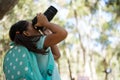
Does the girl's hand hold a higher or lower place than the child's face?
higher

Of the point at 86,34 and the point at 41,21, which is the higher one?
the point at 41,21

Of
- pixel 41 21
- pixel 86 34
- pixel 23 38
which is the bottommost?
pixel 86 34

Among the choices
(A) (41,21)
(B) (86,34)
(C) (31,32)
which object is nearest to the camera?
(A) (41,21)

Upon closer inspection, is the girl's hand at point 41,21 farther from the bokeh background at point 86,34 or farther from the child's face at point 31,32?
the bokeh background at point 86,34

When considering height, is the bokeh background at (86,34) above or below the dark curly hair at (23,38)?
below

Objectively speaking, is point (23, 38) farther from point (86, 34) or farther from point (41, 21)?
point (86, 34)

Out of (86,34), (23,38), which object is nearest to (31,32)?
(23,38)

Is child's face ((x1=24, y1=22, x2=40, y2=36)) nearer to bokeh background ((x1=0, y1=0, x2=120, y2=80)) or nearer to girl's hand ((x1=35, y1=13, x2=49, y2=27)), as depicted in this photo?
girl's hand ((x1=35, y1=13, x2=49, y2=27))

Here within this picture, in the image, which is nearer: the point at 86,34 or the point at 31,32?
the point at 31,32

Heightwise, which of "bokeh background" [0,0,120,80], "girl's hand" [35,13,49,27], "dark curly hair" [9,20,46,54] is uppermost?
"girl's hand" [35,13,49,27]

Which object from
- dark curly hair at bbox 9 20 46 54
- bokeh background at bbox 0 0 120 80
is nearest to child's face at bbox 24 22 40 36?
dark curly hair at bbox 9 20 46 54

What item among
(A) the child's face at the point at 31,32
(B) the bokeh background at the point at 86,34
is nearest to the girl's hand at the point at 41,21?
(A) the child's face at the point at 31,32

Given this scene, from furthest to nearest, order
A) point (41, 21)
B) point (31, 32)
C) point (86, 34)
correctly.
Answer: point (86, 34)
point (31, 32)
point (41, 21)

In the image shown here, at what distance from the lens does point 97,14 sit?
2455cm
